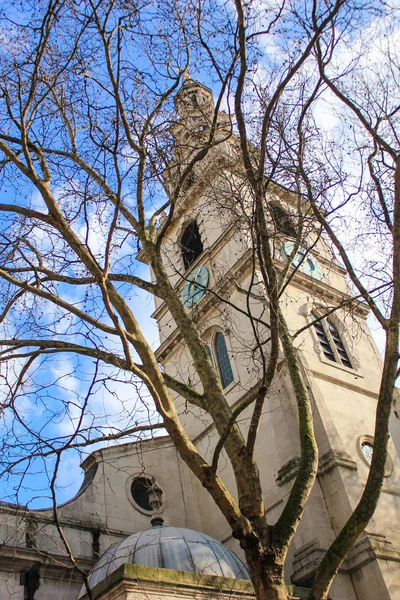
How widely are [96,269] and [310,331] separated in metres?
12.0

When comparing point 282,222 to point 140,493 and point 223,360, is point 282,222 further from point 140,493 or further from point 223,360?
point 140,493

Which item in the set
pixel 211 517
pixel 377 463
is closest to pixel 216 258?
pixel 211 517

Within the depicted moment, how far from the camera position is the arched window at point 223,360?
1894cm

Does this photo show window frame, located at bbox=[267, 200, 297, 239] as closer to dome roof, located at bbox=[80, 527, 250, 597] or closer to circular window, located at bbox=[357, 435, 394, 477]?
dome roof, located at bbox=[80, 527, 250, 597]

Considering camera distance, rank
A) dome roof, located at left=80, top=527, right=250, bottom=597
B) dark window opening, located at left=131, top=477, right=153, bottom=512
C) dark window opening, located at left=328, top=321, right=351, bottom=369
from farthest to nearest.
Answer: dark window opening, located at left=328, top=321, right=351, bottom=369
dark window opening, located at left=131, top=477, right=153, bottom=512
dome roof, located at left=80, top=527, right=250, bottom=597

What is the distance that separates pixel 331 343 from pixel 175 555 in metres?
9.48

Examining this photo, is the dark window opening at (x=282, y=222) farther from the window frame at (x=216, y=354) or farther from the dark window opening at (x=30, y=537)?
the dark window opening at (x=30, y=537)

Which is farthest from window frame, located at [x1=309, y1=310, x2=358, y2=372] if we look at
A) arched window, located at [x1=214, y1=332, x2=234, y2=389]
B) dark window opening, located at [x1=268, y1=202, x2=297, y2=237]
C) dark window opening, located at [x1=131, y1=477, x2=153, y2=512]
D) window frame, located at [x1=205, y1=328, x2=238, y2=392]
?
dark window opening, located at [x1=268, y1=202, x2=297, y2=237]

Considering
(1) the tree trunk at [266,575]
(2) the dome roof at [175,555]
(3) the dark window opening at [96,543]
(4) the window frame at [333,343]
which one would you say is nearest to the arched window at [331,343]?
(4) the window frame at [333,343]

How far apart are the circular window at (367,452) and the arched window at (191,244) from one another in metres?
9.99

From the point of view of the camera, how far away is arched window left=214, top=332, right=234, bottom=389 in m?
18.9

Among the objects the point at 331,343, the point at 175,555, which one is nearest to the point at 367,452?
the point at 331,343

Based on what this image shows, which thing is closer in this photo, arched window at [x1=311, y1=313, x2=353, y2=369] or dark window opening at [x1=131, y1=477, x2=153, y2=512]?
dark window opening at [x1=131, y1=477, x2=153, y2=512]

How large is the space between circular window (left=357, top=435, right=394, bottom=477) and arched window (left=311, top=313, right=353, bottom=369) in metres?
2.89
